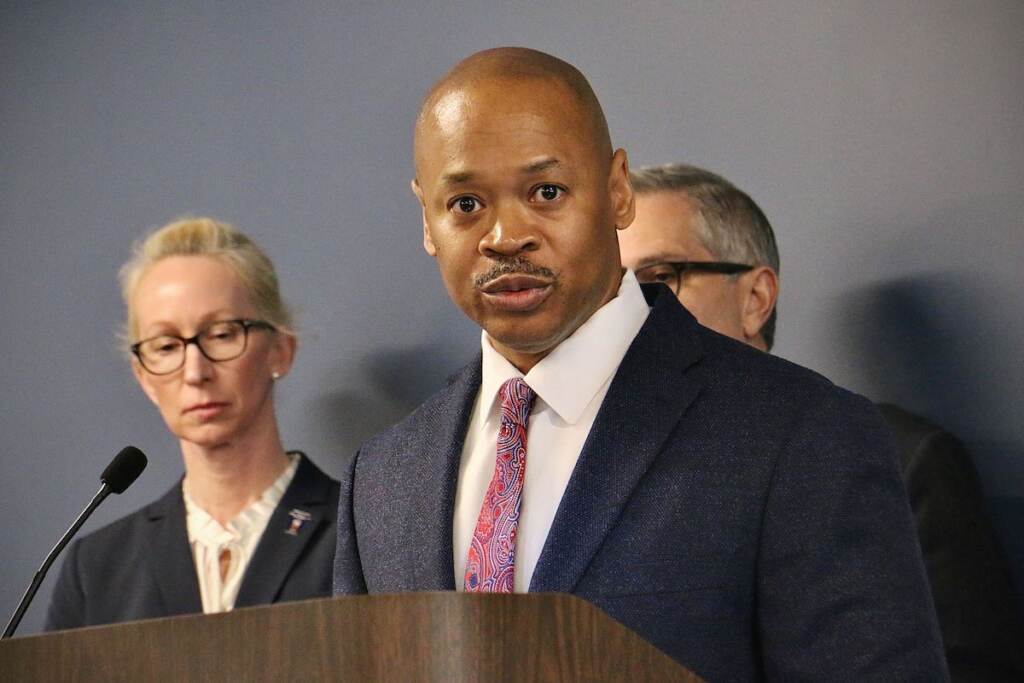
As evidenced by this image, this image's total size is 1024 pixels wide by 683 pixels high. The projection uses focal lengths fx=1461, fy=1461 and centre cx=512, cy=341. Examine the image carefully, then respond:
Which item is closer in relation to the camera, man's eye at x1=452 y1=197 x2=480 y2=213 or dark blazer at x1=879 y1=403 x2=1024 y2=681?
man's eye at x1=452 y1=197 x2=480 y2=213

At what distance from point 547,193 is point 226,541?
1.34m

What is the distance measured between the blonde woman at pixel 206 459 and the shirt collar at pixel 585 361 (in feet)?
3.62

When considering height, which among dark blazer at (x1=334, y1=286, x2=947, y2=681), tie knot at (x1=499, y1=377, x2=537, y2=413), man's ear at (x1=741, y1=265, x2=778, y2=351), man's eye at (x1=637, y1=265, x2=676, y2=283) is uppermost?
man's eye at (x1=637, y1=265, x2=676, y2=283)

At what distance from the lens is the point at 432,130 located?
1371mm

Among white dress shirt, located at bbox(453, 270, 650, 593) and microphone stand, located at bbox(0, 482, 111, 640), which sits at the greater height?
white dress shirt, located at bbox(453, 270, 650, 593)

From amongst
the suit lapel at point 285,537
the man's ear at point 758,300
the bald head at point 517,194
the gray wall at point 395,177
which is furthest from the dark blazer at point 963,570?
the suit lapel at point 285,537

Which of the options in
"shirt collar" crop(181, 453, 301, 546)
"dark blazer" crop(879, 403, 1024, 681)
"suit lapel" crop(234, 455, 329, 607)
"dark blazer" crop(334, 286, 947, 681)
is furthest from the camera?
"shirt collar" crop(181, 453, 301, 546)

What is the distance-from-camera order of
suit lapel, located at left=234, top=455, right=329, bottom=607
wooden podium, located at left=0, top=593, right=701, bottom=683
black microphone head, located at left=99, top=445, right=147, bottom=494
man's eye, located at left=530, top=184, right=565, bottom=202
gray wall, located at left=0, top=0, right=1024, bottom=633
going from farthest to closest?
suit lapel, located at left=234, top=455, right=329, bottom=607 → gray wall, located at left=0, top=0, right=1024, bottom=633 → black microphone head, located at left=99, top=445, right=147, bottom=494 → man's eye, located at left=530, top=184, right=565, bottom=202 → wooden podium, located at left=0, top=593, right=701, bottom=683

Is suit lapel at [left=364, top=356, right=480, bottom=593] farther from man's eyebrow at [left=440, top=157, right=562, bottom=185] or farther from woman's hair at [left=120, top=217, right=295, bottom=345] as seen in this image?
woman's hair at [left=120, top=217, right=295, bottom=345]

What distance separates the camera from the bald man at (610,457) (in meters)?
1.25

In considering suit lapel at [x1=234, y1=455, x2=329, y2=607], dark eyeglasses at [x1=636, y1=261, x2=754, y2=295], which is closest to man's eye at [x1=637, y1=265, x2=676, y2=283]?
dark eyeglasses at [x1=636, y1=261, x2=754, y2=295]

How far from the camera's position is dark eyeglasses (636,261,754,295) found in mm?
2258

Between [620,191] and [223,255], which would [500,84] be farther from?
[223,255]

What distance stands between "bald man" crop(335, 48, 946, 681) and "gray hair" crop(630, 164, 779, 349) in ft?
2.76
